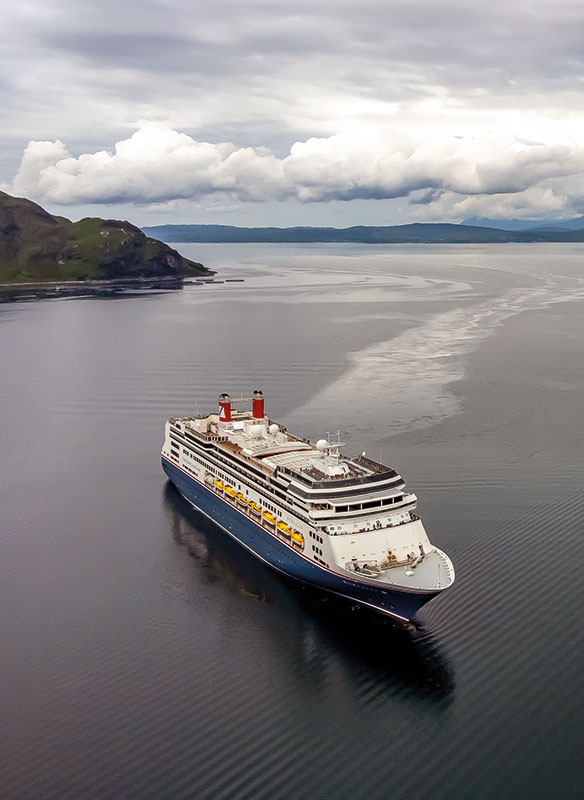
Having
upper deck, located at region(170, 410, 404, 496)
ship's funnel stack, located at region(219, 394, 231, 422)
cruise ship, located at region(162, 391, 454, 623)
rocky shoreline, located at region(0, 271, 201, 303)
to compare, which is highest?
rocky shoreline, located at region(0, 271, 201, 303)

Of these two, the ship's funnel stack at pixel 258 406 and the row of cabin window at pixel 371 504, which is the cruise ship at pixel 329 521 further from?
the ship's funnel stack at pixel 258 406

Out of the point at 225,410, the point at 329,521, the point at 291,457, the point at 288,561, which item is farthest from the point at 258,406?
the point at 329,521

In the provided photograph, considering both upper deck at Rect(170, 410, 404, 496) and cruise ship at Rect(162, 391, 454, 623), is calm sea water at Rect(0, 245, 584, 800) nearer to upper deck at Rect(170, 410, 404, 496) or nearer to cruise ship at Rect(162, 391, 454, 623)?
cruise ship at Rect(162, 391, 454, 623)

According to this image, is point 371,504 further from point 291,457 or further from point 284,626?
point 291,457

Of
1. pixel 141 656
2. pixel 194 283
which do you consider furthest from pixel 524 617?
pixel 194 283

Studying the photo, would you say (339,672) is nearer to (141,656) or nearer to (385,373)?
(141,656)

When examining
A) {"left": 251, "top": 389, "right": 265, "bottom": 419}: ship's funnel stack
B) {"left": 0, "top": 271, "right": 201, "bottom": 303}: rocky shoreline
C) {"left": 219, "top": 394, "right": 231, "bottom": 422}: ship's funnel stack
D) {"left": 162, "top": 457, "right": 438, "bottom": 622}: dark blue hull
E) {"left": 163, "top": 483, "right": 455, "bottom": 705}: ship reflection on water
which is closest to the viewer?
{"left": 163, "top": 483, "right": 455, "bottom": 705}: ship reflection on water

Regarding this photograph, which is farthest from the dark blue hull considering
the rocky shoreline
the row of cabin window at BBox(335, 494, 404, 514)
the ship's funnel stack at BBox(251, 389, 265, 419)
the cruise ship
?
the rocky shoreline
